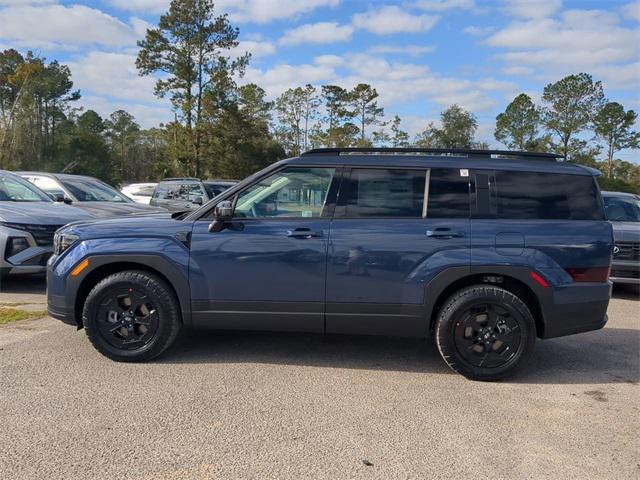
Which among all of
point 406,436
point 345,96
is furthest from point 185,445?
point 345,96

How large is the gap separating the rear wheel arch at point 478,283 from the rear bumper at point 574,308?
0.09 metres

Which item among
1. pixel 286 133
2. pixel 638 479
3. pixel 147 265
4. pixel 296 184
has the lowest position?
pixel 638 479

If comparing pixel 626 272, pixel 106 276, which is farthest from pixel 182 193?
pixel 626 272

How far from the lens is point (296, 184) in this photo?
14.8 ft

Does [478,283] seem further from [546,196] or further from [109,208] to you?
[109,208]

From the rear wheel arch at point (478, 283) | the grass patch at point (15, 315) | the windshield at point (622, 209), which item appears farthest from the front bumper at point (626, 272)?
the grass patch at point (15, 315)

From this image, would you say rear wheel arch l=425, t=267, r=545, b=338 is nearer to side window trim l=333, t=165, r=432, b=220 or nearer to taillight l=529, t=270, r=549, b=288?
taillight l=529, t=270, r=549, b=288

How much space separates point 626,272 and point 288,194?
6.28 m

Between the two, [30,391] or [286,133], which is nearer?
[30,391]

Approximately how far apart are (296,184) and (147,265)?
149cm

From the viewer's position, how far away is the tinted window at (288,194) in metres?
4.45

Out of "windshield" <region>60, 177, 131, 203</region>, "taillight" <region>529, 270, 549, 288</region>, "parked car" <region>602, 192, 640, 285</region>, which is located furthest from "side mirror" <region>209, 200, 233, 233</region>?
"windshield" <region>60, 177, 131, 203</region>

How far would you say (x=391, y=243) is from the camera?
423cm

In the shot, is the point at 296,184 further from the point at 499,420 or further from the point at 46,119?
Result: the point at 46,119
